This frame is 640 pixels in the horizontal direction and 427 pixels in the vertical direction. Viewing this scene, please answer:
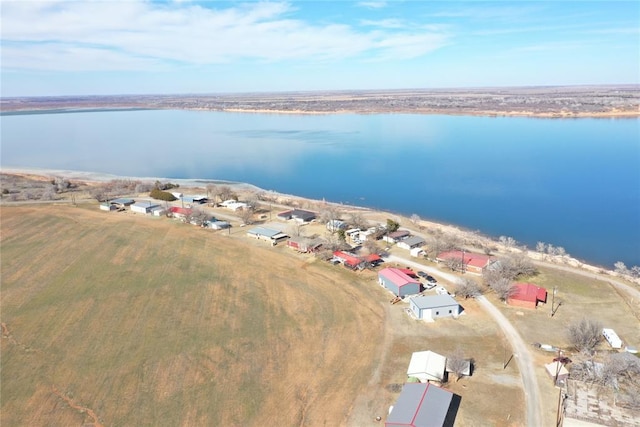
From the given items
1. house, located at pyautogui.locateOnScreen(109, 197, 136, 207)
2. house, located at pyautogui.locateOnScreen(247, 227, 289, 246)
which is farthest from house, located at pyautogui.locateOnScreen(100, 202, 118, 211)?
house, located at pyautogui.locateOnScreen(247, 227, 289, 246)

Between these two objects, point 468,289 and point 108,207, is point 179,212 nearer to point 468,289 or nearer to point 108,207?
point 108,207

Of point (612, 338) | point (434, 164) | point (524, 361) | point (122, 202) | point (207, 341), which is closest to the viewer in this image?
point (524, 361)

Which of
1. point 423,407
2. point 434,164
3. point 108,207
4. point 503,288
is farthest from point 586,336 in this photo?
point 434,164

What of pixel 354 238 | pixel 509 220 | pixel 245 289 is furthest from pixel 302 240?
pixel 509 220

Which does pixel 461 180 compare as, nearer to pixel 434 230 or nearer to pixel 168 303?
pixel 434 230

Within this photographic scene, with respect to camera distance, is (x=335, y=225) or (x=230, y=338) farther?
(x=335, y=225)

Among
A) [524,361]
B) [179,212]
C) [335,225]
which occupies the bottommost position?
[524,361]
